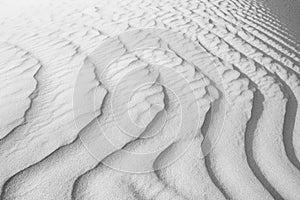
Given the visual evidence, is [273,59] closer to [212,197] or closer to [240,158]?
[240,158]

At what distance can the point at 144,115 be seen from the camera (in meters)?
2.35

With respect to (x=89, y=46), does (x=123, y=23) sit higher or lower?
lower

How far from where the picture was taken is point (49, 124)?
217 cm

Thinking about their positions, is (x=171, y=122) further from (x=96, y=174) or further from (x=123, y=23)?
(x=123, y=23)

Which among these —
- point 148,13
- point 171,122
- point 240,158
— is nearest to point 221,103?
point 171,122

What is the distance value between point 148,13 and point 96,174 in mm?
4177

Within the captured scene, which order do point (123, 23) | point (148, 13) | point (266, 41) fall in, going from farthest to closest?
1. point (148, 13)
2. point (123, 23)
3. point (266, 41)

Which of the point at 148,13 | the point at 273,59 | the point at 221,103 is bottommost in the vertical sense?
the point at 148,13

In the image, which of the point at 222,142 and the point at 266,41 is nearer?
the point at 222,142

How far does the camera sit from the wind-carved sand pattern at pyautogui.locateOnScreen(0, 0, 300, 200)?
1771 mm

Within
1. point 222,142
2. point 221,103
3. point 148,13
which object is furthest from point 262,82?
point 148,13

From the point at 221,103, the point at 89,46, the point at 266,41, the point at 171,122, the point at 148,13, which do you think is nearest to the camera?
the point at 171,122

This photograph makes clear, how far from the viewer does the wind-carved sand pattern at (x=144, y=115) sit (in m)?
1.77

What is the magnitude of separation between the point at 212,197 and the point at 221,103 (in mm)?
1057
